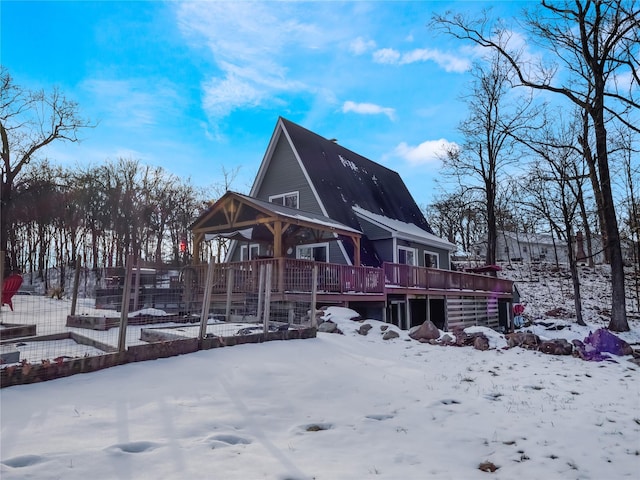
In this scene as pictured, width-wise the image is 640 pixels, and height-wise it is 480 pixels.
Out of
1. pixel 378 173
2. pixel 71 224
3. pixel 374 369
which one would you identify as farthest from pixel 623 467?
pixel 71 224

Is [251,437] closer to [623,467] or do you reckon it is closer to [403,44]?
[623,467]

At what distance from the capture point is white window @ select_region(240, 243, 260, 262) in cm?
2072

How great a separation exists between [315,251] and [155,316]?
9650 mm

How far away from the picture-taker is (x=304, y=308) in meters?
11.7

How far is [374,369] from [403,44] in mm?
8801

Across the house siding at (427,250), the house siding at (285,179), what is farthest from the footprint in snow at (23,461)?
the house siding at (427,250)

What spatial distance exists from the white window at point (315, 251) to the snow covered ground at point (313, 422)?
12003mm

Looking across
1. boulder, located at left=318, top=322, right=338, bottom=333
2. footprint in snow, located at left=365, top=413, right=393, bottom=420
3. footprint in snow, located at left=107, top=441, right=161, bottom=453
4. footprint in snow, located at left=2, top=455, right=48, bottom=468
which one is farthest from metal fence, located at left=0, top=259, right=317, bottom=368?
footprint in snow, located at left=365, top=413, right=393, bottom=420

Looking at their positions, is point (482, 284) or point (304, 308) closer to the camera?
point (304, 308)

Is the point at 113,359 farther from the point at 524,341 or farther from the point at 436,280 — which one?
the point at 436,280

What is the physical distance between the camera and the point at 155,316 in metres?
10.4

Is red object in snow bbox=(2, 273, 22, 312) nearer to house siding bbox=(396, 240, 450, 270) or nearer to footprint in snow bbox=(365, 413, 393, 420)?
footprint in snow bbox=(365, 413, 393, 420)

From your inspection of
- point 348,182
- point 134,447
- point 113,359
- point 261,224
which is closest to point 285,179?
point 348,182

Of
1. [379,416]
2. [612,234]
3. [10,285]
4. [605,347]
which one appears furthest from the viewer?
[612,234]
